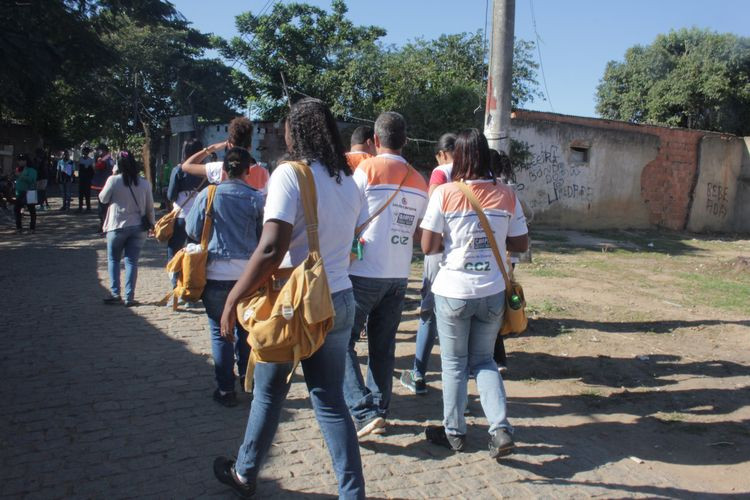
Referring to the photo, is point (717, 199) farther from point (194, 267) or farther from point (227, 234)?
point (194, 267)

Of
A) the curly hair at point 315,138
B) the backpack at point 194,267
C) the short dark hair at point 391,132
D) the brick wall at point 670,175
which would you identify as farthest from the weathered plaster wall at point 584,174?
the curly hair at point 315,138

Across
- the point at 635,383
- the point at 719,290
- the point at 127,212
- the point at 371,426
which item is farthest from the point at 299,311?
the point at 719,290

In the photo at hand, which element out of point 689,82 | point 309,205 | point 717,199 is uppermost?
point 689,82

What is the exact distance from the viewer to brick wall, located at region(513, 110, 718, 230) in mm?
19484

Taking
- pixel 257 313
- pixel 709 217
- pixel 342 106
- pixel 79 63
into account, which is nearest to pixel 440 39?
pixel 342 106

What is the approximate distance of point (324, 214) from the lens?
2.80m

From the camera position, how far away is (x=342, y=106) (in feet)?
61.2

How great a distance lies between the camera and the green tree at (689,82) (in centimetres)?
2559

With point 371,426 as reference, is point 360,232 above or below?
above

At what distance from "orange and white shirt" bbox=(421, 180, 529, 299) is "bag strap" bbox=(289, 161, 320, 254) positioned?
1.11 meters

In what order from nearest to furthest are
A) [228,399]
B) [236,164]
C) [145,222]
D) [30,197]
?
1. [236,164]
2. [228,399]
3. [145,222]
4. [30,197]

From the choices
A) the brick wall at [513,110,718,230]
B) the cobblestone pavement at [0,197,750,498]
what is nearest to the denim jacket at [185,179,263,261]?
the cobblestone pavement at [0,197,750,498]

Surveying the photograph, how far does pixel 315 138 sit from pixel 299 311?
0.83 metres

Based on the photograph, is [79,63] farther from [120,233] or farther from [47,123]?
[47,123]
